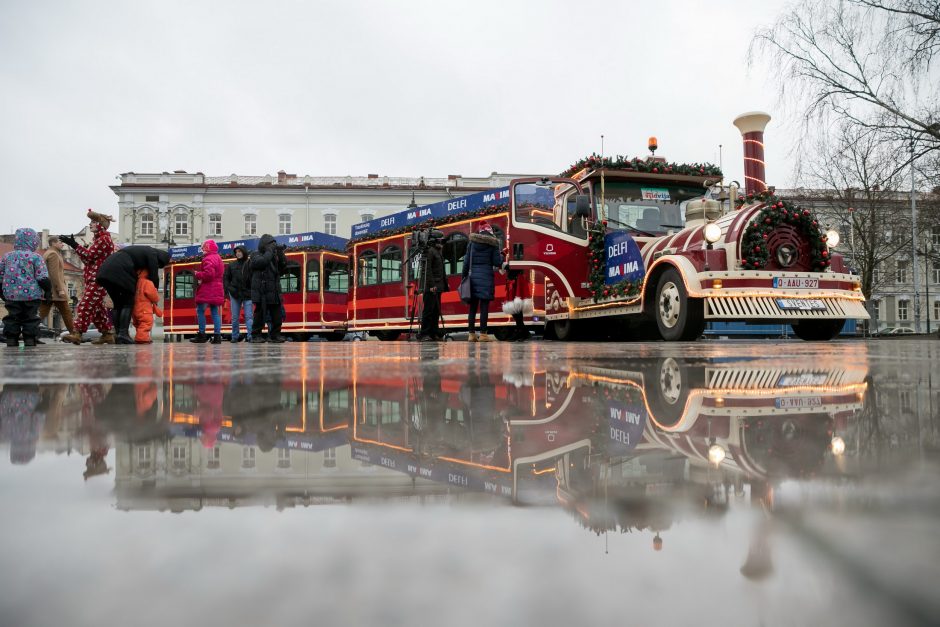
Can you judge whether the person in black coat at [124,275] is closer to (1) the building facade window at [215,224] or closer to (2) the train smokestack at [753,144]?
(2) the train smokestack at [753,144]

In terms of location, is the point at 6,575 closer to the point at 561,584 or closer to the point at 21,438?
the point at 561,584

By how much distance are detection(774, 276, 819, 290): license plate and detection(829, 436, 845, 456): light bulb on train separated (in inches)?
261

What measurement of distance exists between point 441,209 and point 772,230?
8643 millimetres

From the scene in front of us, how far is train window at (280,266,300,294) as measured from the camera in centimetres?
1955

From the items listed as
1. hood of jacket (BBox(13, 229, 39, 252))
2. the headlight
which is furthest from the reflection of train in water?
hood of jacket (BBox(13, 229, 39, 252))

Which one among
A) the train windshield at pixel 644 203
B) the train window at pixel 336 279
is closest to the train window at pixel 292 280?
the train window at pixel 336 279

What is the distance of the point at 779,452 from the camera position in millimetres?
909

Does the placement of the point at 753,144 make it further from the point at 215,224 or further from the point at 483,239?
the point at 215,224

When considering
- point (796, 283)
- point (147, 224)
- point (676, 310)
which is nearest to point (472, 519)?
point (676, 310)

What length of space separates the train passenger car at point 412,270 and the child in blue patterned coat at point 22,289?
5.18 m

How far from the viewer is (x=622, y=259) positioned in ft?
27.7

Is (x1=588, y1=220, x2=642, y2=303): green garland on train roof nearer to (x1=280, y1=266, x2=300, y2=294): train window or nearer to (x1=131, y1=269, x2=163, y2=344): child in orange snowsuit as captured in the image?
(x1=131, y1=269, x2=163, y2=344): child in orange snowsuit

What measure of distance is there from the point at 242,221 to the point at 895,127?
1574 inches

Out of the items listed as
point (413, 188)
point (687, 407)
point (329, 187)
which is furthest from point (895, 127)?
point (329, 187)
